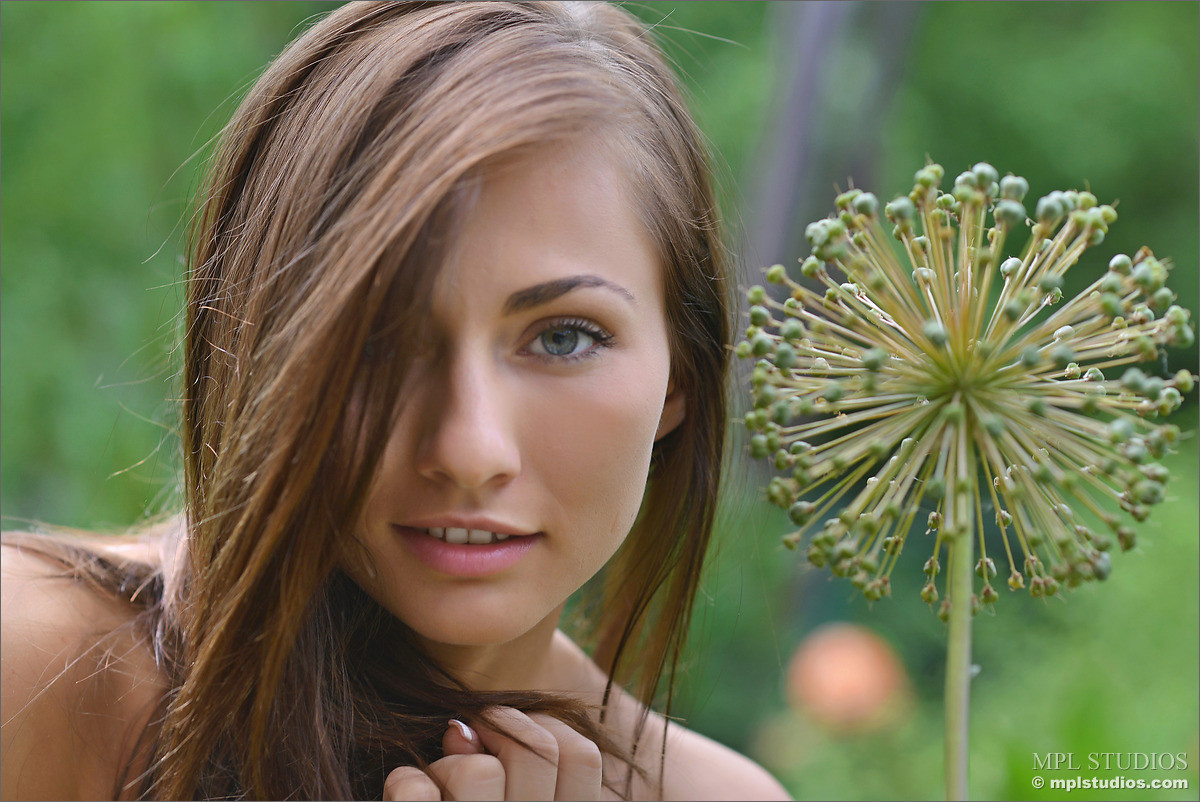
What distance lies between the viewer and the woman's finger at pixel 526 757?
975 millimetres

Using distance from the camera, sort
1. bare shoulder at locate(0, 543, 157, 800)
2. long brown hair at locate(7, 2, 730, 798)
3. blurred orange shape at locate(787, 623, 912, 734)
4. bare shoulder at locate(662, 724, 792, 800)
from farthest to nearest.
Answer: blurred orange shape at locate(787, 623, 912, 734), bare shoulder at locate(662, 724, 792, 800), bare shoulder at locate(0, 543, 157, 800), long brown hair at locate(7, 2, 730, 798)

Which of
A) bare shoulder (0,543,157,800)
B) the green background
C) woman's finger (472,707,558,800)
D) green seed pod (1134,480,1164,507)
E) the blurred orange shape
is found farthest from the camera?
the blurred orange shape

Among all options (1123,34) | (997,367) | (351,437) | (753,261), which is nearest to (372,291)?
(351,437)

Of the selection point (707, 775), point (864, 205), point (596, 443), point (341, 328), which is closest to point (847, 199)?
point (864, 205)

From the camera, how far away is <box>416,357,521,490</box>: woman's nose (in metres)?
0.84

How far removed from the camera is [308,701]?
3.22ft

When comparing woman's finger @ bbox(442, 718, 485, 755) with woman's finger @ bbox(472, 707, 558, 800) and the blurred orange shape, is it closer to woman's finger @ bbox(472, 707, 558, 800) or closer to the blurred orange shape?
woman's finger @ bbox(472, 707, 558, 800)

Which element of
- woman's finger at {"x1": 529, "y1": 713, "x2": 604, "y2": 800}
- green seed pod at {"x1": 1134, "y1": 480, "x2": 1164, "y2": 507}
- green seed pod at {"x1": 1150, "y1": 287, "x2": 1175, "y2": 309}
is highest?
green seed pod at {"x1": 1150, "y1": 287, "x2": 1175, "y2": 309}

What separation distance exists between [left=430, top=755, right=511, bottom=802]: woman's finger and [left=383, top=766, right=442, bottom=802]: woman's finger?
16 mm

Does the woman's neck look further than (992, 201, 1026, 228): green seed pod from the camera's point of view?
Yes

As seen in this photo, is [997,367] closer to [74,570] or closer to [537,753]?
[537,753]

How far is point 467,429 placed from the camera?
84cm

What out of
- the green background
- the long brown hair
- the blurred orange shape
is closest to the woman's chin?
the long brown hair

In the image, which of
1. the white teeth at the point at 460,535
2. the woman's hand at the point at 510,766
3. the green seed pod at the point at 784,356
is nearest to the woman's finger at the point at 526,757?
the woman's hand at the point at 510,766
